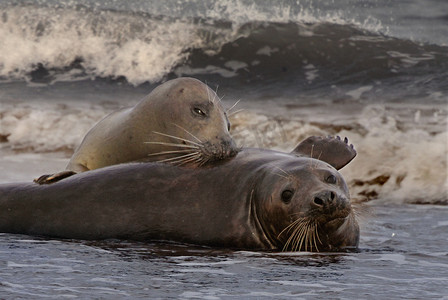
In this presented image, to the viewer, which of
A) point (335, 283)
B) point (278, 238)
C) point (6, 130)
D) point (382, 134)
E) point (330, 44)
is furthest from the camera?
point (330, 44)

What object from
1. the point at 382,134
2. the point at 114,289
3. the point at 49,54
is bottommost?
the point at 114,289

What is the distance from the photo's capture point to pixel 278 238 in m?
6.41

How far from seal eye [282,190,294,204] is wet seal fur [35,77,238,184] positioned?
1.17 meters

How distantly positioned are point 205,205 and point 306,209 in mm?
622

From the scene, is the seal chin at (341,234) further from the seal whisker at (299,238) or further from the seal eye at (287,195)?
the seal eye at (287,195)

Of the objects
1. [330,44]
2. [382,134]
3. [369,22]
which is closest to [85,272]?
[382,134]

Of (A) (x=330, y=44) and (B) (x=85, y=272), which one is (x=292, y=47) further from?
(B) (x=85, y=272)

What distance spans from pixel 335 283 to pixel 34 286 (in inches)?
56.8

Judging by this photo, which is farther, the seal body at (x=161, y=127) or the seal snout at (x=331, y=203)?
the seal body at (x=161, y=127)

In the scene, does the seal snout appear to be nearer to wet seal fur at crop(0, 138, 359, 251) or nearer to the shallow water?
wet seal fur at crop(0, 138, 359, 251)

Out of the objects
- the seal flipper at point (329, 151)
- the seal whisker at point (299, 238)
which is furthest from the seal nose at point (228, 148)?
the seal whisker at point (299, 238)

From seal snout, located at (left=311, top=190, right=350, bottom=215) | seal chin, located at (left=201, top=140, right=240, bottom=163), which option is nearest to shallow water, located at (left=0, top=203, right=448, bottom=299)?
seal snout, located at (left=311, top=190, right=350, bottom=215)

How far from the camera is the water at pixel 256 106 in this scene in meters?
5.44

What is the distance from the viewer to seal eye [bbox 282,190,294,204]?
6.29 metres
